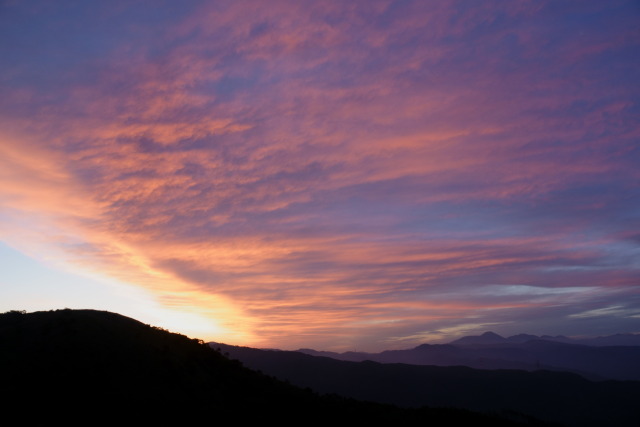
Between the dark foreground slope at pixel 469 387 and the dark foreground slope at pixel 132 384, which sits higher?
the dark foreground slope at pixel 132 384

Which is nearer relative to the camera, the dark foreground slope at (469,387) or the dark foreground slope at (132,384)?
the dark foreground slope at (132,384)

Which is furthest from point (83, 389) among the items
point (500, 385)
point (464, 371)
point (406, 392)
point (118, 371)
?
point (464, 371)

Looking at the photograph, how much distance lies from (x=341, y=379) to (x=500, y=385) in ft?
151

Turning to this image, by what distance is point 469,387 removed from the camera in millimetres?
124438

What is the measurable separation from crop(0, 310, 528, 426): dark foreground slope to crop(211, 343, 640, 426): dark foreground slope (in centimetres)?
7135

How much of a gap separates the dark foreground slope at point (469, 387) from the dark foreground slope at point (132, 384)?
234 ft

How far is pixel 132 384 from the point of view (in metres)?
31.9

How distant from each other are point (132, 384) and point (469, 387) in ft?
377

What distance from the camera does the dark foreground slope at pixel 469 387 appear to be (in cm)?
10862

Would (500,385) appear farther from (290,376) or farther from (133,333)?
(133,333)

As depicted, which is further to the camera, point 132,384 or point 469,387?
point 469,387

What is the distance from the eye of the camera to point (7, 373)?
30.0 meters

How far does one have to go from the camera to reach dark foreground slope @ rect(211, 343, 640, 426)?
356 ft

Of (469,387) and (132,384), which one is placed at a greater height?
(132,384)
